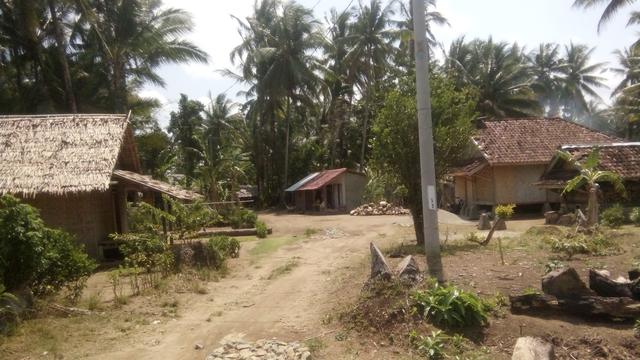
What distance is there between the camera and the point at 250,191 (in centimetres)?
4672

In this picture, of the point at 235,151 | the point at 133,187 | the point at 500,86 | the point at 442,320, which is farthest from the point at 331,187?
the point at 442,320

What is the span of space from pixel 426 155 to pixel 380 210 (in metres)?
20.2

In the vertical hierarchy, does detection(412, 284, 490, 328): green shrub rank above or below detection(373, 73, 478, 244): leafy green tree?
below

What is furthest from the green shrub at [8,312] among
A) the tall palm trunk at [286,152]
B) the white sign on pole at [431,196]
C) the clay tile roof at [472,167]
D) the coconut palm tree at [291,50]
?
the tall palm trunk at [286,152]

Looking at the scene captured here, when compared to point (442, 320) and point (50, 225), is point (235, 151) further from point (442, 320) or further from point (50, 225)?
point (442, 320)

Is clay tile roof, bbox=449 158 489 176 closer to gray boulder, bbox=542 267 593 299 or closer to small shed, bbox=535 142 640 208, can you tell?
small shed, bbox=535 142 640 208

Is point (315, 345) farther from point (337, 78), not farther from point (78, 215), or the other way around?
point (337, 78)

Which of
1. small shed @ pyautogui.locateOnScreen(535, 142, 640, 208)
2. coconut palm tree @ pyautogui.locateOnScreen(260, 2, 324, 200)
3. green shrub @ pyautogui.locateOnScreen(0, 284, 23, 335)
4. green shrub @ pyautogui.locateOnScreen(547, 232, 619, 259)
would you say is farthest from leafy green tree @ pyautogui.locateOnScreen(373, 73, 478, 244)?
coconut palm tree @ pyautogui.locateOnScreen(260, 2, 324, 200)

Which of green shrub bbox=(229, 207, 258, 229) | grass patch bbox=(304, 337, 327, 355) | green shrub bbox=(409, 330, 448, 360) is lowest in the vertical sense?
grass patch bbox=(304, 337, 327, 355)

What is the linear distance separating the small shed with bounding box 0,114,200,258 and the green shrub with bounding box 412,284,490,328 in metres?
9.38

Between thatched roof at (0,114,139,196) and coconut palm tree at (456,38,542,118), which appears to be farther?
coconut palm tree at (456,38,542,118)

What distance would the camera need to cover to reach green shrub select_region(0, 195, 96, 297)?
8.12 m

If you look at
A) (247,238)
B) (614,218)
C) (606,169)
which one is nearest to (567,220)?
(614,218)

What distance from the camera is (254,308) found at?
28.8 ft
